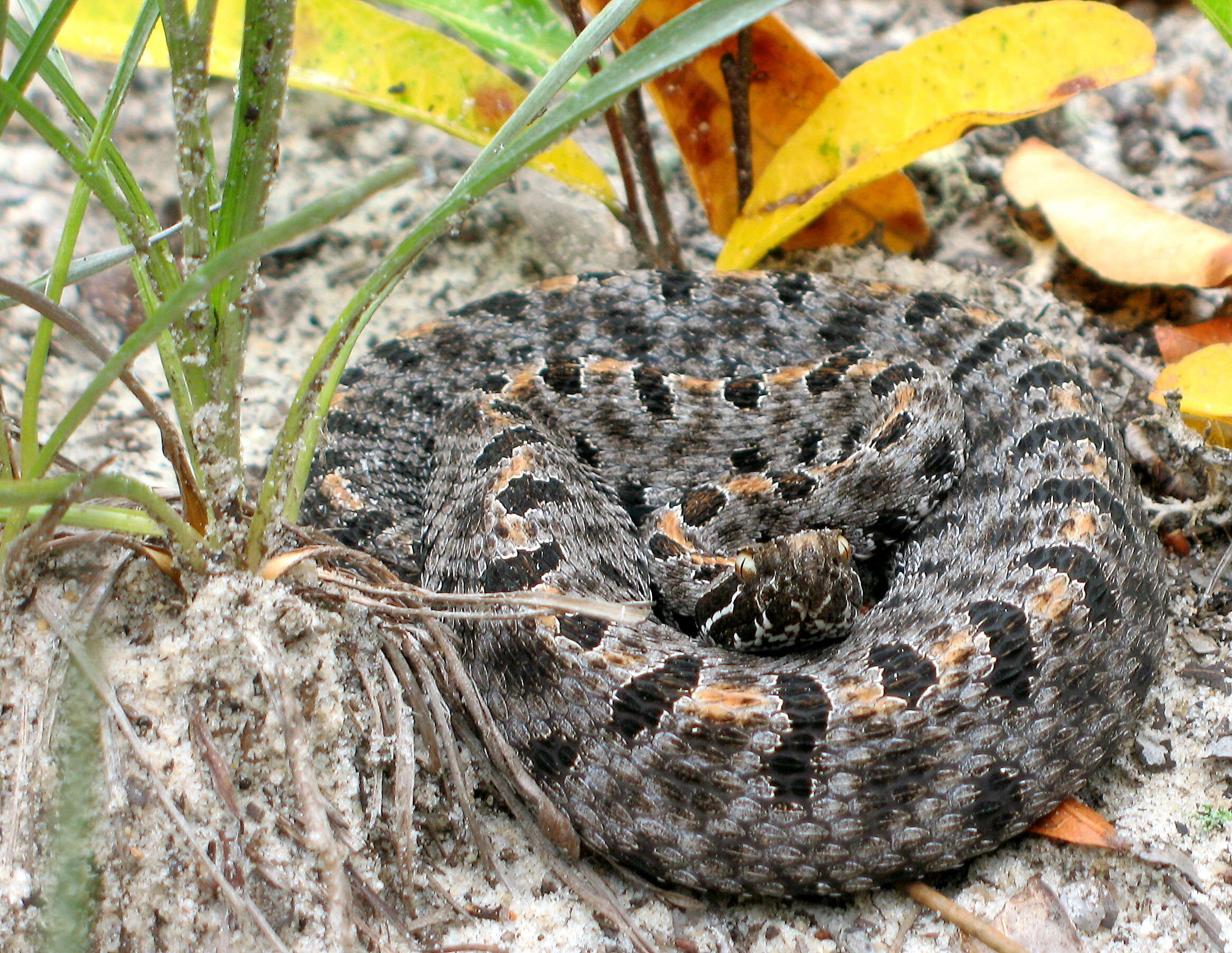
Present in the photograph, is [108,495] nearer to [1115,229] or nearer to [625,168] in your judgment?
[625,168]

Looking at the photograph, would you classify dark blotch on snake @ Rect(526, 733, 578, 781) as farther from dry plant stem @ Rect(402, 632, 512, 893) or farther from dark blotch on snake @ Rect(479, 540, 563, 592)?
dark blotch on snake @ Rect(479, 540, 563, 592)

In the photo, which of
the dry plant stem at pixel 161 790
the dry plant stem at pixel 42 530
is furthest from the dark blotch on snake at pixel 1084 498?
the dry plant stem at pixel 42 530

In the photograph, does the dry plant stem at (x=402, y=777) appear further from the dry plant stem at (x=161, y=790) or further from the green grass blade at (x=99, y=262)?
the green grass blade at (x=99, y=262)

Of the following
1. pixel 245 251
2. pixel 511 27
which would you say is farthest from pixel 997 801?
pixel 511 27

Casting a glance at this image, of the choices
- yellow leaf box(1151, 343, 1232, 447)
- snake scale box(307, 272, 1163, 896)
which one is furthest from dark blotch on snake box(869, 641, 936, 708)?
yellow leaf box(1151, 343, 1232, 447)

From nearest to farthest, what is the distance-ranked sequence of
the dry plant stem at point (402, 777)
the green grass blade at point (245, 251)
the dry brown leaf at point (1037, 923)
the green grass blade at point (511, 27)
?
1. the green grass blade at point (245, 251)
2. the dry plant stem at point (402, 777)
3. the dry brown leaf at point (1037, 923)
4. the green grass blade at point (511, 27)

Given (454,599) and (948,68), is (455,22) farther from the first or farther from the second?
(454,599)
